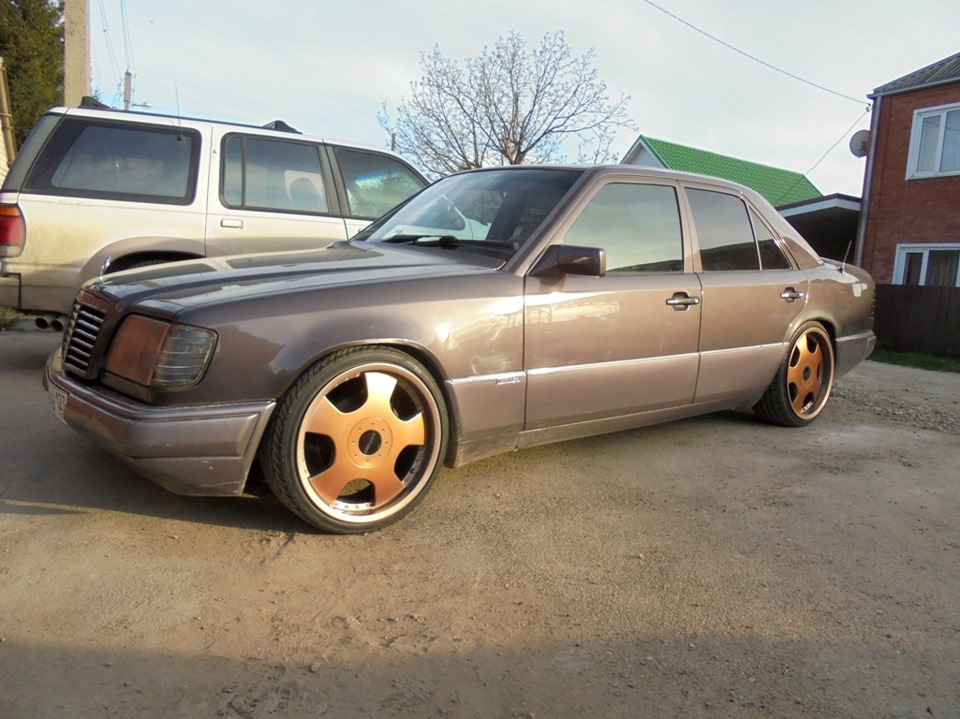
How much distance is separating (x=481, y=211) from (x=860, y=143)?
15708mm

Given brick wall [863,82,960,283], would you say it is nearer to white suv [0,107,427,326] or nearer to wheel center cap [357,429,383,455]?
white suv [0,107,427,326]

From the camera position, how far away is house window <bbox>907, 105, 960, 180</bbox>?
14867mm

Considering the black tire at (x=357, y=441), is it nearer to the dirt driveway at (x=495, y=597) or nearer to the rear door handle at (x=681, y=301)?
the dirt driveway at (x=495, y=597)

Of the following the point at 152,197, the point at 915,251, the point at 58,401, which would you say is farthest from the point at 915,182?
the point at 58,401

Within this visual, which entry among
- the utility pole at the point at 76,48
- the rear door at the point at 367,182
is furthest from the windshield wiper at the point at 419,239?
the utility pole at the point at 76,48

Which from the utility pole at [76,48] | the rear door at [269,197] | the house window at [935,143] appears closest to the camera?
the rear door at [269,197]

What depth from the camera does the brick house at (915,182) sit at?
14.9 m

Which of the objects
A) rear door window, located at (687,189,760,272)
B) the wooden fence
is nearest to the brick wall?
the wooden fence

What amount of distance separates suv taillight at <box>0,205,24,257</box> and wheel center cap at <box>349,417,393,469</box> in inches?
133

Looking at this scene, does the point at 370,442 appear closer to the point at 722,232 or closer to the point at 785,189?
the point at 722,232

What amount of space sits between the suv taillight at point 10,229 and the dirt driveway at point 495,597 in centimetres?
153

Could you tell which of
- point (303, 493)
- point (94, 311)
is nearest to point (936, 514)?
point (303, 493)

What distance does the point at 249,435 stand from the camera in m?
2.75

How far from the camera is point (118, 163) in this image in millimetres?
5328
